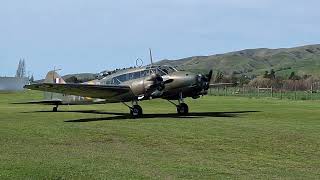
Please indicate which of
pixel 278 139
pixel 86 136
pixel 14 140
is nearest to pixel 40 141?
pixel 14 140

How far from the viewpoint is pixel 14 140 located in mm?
15609

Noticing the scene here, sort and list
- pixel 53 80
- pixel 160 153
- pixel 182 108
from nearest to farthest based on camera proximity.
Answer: pixel 160 153, pixel 182 108, pixel 53 80

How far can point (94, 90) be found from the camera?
27906mm

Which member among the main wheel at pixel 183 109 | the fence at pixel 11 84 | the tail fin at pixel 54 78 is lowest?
the main wheel at pixel 183 109

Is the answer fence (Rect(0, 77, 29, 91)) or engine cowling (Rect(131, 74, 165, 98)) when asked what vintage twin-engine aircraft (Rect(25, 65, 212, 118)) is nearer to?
Result: engine cowling (Rect(131, 74, 165, 98))

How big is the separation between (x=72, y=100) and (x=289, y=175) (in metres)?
25.9

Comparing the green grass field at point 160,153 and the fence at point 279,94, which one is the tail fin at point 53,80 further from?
the fence at point 279,94

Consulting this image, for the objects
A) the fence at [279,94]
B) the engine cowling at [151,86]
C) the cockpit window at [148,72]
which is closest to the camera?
the engine cowling at [151,86]

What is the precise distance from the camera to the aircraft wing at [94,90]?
26844mm

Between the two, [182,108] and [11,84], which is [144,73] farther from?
[11,84]

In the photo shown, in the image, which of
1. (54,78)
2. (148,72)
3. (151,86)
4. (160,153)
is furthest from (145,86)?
(160,153)

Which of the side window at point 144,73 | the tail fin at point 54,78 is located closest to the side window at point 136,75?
the side window at point 144,73

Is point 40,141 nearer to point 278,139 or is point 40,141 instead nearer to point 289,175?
point 278,139

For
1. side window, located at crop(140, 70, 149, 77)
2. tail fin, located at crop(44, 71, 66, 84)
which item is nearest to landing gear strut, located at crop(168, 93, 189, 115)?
side window, located at crop(140, 70, 149, 77)
